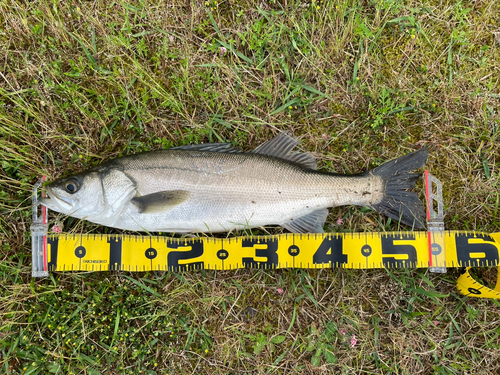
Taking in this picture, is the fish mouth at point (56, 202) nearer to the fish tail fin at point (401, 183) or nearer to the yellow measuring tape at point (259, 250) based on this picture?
the yellow measuring tape at point (259, 250)

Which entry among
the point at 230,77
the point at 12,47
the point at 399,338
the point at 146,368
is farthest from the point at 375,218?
the point at 12,47

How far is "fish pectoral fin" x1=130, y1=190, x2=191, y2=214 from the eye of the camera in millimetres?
3391

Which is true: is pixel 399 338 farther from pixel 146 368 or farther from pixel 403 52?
pixel 403 52

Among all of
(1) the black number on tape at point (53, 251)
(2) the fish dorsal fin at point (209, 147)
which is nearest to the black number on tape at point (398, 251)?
(2) the fish dorsal fin at point (209, 147)

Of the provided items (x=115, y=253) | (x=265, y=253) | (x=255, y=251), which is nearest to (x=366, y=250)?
(x=265, y=253)

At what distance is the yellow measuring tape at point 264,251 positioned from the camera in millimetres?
3590

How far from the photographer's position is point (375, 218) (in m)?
3.84

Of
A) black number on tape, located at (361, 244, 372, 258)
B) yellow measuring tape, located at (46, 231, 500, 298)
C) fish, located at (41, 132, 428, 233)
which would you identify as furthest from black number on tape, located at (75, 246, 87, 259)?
black number on tape, located at (361, 244, 372, 258)

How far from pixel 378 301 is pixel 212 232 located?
2.14 metres

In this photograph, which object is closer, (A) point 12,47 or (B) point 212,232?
(B) point 212,232

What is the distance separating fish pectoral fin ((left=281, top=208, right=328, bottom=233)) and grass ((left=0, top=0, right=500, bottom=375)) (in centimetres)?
28

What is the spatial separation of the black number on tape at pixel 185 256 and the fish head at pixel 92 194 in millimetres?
755

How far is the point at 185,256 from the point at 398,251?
2449mm

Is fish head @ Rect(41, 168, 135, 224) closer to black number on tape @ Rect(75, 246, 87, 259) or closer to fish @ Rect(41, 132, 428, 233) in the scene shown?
fish @ Rect(41, 132, 428, 233)
